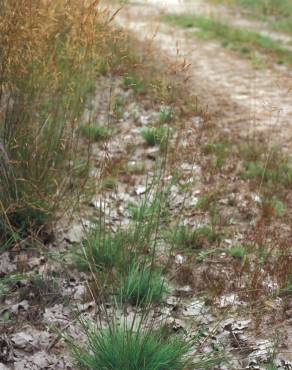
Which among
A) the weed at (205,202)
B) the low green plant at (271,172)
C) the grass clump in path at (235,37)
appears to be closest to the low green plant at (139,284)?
the weed at (205,202)

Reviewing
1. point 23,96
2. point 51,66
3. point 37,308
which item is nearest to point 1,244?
point 37,308

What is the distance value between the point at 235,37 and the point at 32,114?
710 centimetres

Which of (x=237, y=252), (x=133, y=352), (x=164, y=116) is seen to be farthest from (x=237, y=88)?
(x=133, y=352)

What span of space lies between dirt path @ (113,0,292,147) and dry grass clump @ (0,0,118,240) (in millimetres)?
1587

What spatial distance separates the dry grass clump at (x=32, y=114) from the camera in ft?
12.3

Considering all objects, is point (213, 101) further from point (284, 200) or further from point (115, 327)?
point (115, 327)

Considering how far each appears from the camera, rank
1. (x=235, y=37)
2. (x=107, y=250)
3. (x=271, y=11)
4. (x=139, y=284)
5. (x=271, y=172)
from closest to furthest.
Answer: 1. (x=139, y=284)
2. (x=107, y=250)
3. (x=271, y=172)
4. (x=235, y=37)
5. (x=271, y=11)

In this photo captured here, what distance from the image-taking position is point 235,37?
10727mm

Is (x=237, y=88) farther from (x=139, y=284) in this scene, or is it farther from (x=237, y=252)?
(x=139, y=284)

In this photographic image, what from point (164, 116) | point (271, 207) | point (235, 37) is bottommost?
point (271, 207)

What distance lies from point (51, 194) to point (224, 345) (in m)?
1.66

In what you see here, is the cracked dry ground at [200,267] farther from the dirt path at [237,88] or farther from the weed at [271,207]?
the dirt path at [237,88]

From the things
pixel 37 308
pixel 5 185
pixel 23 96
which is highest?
pixel 23 96

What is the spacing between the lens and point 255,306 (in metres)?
3.66
